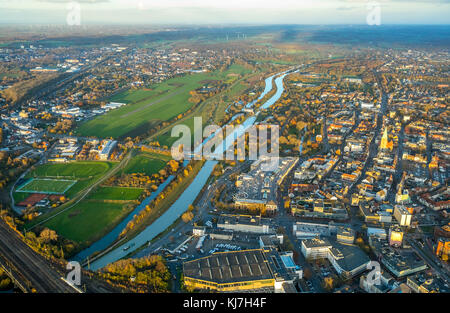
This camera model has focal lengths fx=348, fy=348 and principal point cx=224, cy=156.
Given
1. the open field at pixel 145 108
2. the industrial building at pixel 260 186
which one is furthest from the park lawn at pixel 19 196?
Answer: the industrial building at pixel 260 186

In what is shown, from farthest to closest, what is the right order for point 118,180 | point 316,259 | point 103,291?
point 118,180 → point 316,259 → point 103,291

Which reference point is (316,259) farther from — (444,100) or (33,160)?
(444,100)

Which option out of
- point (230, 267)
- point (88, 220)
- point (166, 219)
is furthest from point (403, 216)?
point (88, 220)

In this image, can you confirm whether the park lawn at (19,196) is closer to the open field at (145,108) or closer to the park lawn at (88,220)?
the park lawn at (88,220)

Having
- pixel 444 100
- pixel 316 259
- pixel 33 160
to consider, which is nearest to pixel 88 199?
pixel 33 160

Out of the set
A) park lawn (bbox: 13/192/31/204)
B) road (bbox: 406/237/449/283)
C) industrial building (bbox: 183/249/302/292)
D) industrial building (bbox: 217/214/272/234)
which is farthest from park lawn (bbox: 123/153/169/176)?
road (bbox: 406/237/449/283)

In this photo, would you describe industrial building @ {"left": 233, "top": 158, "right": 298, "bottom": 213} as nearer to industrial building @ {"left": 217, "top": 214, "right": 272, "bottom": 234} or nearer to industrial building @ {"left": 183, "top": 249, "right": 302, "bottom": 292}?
industrial building @ {"left": 217, "top": 214, "right": 272, "bottom": 234}
